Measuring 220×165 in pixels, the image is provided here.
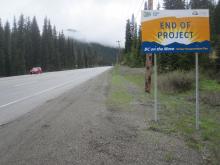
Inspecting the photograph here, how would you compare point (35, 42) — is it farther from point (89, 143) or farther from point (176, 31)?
point (89, 143)

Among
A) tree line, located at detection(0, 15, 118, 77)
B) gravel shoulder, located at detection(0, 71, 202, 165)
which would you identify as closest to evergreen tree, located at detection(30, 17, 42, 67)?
tree line, located at detection(0, 15, 118, 77)

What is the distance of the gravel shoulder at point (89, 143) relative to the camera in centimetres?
569

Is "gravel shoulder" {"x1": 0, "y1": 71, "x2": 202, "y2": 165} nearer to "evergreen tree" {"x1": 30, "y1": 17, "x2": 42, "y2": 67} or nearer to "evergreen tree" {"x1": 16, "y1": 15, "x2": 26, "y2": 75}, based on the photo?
"evergreen tree" {"x1": 16, "y1": 15, "x2": 26, "y2": 75}

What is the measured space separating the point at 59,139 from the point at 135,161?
1995 mm

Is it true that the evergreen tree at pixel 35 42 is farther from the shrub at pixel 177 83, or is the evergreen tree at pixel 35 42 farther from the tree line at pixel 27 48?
the shrub at pixel 177 83

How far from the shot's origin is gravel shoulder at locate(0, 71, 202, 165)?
18.7 feet

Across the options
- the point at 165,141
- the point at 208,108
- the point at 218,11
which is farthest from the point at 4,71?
the point at 165,141

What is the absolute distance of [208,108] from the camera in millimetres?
13039

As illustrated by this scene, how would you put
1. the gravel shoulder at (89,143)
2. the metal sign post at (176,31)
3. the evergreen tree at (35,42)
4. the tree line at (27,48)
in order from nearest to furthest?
the gravel shoulder at (89,143)
the metal sign post at (176,31)
the tree line at (27,48)
the evergreen tree at (35,42)

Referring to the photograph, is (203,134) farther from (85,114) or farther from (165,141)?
(85,114)

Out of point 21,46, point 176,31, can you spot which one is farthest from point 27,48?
point 176,31

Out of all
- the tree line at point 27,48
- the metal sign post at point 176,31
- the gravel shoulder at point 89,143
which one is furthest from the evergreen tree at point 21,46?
the metal sign post at point 176,31

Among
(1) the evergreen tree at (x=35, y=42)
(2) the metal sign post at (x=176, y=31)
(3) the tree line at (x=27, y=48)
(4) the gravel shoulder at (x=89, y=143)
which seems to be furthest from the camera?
(1) the evergreen tree at (x=35, y=42)

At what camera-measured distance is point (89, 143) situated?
660 cm
